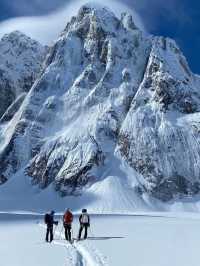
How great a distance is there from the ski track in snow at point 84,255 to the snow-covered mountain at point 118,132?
120m

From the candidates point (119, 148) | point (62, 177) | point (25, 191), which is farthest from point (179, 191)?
point (25, 191)

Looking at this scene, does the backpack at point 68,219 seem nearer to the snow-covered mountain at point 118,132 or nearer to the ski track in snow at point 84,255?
the ski track in snow at point 84,255

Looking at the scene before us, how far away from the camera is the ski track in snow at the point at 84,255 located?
1002 inches

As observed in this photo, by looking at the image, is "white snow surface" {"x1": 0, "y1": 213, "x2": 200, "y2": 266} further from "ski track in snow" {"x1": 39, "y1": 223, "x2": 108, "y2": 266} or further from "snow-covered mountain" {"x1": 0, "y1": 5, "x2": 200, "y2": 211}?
"snow-covered mountain" {"x1": 0, "y1": 5, "x2": 200, "y2": 211}

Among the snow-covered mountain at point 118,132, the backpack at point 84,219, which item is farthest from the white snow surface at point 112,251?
the snow-covered mountain at point 118,132

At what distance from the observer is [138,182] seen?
527 feet

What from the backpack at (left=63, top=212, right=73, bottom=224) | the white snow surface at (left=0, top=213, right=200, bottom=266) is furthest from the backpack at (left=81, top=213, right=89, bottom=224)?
the white snow surface at (left=0, top=213, right=200, bottom=266)

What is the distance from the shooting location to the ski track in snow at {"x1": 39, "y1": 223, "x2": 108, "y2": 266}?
2546cm

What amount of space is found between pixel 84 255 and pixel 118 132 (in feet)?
489

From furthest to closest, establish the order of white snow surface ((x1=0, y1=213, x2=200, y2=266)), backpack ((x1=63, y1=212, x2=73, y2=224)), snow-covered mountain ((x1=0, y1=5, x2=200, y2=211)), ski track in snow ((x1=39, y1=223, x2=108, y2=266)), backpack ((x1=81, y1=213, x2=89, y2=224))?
1. snow-covered mountain ((x1=0, y1=5, x2=200, y2=211))
2. backpack ((x1=81, y1=213, x2=89, y2=224))
3. backpack ((x1=63, y1=212, x2=73, y2=224))
4. white snow surface ((x1=0, y1=213, x2=200, y2=266))
5. ski track in snow ((x1=39, y1=223, x2=108, y2=266))

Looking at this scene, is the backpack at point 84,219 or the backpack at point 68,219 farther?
the backpack at point 84,219

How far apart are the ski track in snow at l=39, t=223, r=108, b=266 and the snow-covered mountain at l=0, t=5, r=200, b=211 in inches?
4725

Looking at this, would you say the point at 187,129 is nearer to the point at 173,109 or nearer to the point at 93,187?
the point at 173,109

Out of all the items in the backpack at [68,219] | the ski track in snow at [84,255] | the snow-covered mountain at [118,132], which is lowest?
the ski track in snow at [84,255]
